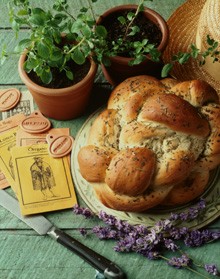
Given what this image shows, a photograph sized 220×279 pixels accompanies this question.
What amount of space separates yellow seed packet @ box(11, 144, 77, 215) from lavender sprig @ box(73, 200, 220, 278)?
0.33ft

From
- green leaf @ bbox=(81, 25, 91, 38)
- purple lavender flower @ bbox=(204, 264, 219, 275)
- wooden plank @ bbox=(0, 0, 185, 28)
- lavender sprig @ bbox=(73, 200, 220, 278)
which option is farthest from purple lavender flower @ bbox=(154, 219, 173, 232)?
wooden plank @ bbox=(0, 0, 185, 28)

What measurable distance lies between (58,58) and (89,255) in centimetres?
40

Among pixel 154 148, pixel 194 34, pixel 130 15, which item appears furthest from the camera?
pixel 194 34

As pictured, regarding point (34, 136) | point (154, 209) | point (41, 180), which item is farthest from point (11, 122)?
point (154, 209)

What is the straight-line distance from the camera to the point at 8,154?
3.92 feet

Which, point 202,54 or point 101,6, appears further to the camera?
point 101,6

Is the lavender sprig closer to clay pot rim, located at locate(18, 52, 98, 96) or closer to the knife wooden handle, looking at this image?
the knife wooden handle

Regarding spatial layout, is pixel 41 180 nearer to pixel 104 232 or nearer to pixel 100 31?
pixel 104 232

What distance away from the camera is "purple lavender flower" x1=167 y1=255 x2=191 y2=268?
1.06m

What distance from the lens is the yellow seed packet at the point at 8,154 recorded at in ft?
3.83

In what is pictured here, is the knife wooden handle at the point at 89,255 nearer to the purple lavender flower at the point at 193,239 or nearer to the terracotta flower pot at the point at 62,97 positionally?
the purple lavender flower at the point at 193,239

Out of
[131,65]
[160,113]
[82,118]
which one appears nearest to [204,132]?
[160,113]

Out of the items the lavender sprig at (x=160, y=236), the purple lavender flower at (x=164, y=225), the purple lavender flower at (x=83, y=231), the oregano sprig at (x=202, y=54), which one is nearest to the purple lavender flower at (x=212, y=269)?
the lavender sprig at (x=160, y=236)

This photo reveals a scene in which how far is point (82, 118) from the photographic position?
4.11ft
